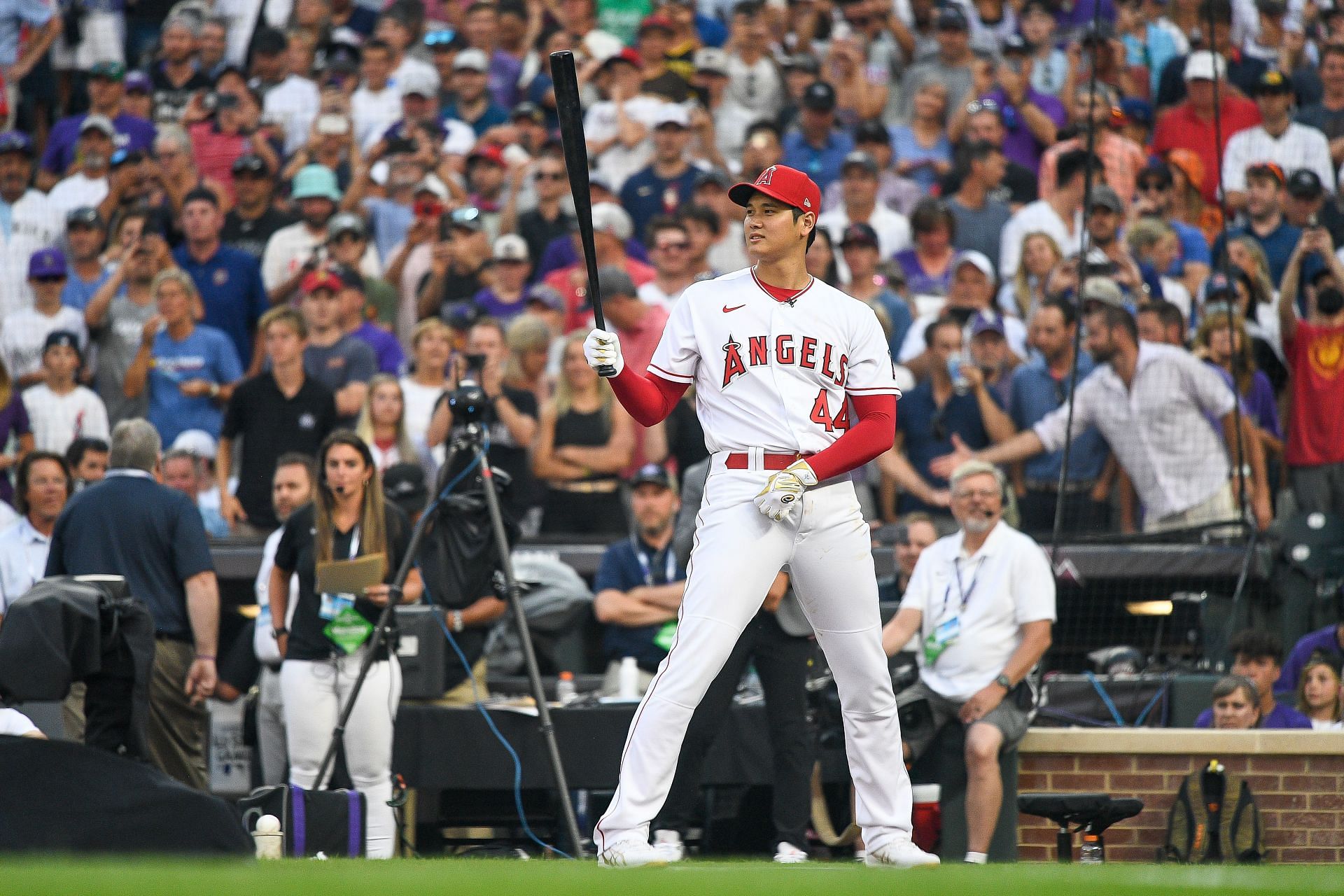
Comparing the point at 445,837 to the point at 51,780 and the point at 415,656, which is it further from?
the point at 51,780

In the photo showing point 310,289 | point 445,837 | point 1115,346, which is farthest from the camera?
point 310,289

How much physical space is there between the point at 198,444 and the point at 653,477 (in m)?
3.17

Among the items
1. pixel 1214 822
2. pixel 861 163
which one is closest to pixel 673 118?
pixel 861 163

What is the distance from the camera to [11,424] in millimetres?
10852

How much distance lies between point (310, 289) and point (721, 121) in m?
4.14

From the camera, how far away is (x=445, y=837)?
891 centimetres

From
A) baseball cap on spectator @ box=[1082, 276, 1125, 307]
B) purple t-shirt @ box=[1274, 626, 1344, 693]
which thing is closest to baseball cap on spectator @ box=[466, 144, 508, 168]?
baseball cap on spectator @ box=[1082, 276, 1125, 307]

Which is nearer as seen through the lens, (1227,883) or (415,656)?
(1227,883)

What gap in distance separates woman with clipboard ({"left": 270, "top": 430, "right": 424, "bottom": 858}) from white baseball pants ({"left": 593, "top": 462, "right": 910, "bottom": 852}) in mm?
2657

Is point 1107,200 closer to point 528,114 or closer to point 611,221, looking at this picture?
point 611,221

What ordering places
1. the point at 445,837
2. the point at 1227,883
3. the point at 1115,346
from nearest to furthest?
1. the point at 1227,883
2. the point at 445,837
3. the point at 1115,346

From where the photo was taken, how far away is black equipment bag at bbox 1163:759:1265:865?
24.9 feet

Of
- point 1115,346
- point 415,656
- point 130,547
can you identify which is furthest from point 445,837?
point 1115,346

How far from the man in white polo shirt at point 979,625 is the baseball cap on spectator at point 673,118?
5282 mm
